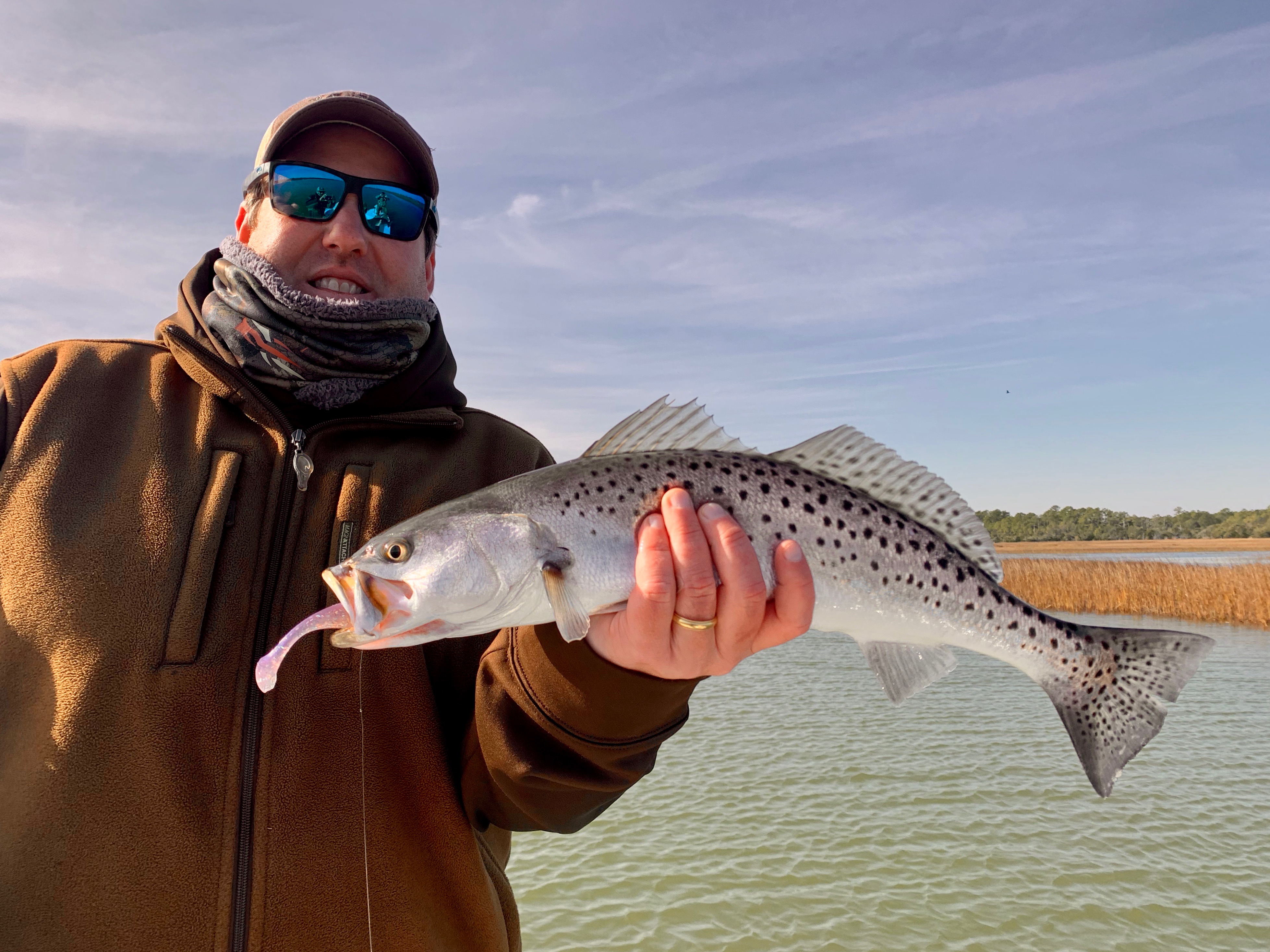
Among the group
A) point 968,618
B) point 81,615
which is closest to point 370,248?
point 81,615

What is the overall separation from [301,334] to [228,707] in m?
1.24

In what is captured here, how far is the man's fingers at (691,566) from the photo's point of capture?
7.48ft

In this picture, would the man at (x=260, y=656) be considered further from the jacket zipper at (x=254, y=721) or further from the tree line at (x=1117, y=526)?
the tree line at (x=1117, y=526)

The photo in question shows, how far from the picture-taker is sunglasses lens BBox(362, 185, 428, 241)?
9.89ft

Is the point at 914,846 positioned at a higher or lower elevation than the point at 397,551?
lower

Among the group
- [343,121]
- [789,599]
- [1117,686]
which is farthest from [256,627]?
[1117,686]

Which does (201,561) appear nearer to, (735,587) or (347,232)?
(347,232)

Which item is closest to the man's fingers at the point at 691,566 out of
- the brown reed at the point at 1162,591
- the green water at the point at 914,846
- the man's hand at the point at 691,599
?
the man's hand at the point at 691,599

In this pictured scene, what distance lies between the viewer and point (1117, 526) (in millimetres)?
94750

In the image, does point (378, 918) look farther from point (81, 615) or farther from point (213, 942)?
point (81, 615)

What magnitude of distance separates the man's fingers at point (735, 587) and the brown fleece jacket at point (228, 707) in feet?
0.67

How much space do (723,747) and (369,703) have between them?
1097 centimetres

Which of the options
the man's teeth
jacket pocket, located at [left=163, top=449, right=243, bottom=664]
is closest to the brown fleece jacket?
jacket pocket, located at [left=163, top=449, right=243, bottom=664]

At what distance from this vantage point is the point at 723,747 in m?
12.5
